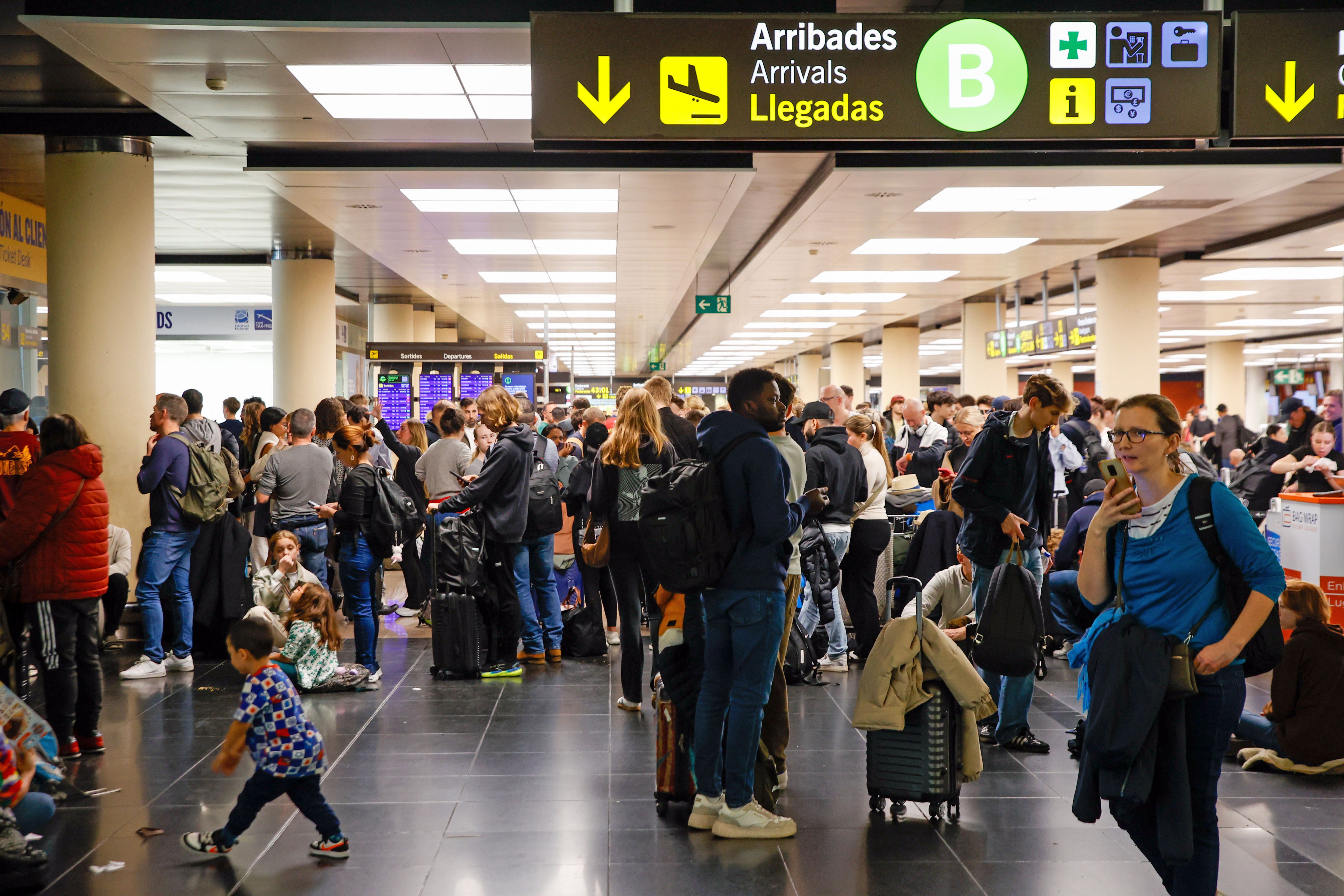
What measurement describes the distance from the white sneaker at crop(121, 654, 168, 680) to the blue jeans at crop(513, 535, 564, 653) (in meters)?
2.39

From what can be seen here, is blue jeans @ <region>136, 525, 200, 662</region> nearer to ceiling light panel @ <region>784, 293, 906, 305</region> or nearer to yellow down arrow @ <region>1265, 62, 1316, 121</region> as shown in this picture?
yellow down arrow @ <region>1265, 62, 1316, 121</region>

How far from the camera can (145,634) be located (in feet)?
22.7

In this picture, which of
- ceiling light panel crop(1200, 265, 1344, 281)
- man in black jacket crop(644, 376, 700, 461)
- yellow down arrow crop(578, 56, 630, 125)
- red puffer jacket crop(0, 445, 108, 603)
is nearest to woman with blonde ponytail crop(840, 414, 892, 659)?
man in black jacket crop(644, 376, 700, 461)

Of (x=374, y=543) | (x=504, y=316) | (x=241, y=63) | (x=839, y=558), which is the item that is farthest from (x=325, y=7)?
(x=504, y=316)

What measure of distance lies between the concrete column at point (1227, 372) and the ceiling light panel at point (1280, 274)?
1327cm

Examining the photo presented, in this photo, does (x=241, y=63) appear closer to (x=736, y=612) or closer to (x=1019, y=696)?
(x=736, y=612)

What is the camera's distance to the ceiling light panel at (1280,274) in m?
15.4

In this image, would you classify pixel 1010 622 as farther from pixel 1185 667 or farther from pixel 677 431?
pixel 677 431

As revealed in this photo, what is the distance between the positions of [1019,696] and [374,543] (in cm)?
392

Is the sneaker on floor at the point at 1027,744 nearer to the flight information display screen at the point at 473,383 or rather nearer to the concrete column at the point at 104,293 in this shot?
the concrete column at the point at 104,293

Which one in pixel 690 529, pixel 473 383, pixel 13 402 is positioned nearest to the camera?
pixel 690 529

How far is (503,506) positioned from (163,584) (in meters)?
2.46

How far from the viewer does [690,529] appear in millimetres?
3818

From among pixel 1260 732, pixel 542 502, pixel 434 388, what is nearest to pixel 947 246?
pixel 434 388
